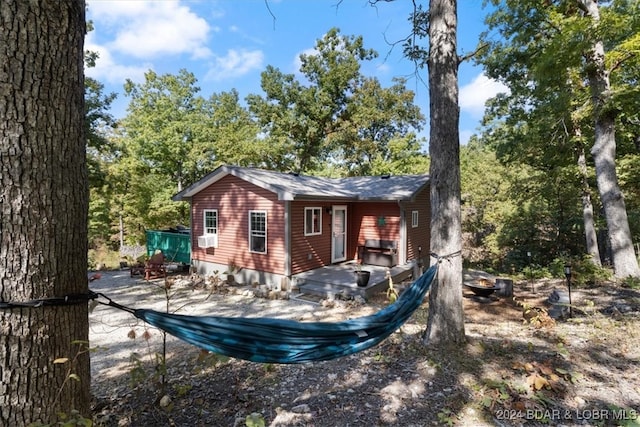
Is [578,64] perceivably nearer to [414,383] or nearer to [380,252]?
[380,252]

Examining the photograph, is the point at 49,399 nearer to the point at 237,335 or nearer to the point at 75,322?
the point at 75,322

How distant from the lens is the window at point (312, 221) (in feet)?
29.7

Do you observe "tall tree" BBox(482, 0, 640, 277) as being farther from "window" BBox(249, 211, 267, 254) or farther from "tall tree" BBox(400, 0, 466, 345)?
"window" BBox(249, 211, 267, 254)

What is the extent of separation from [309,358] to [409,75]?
4663 mm

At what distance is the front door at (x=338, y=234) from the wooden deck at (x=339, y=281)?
0.76m

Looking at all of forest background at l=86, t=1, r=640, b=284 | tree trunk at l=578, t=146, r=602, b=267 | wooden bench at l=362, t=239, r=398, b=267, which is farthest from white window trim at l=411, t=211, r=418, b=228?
tree trunk at l=578, t=146, r=602, b=267

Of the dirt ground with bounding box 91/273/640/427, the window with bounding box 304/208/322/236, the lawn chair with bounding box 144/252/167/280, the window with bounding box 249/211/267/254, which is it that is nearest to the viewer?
the dirt ground with bounding box 91/273/640/427

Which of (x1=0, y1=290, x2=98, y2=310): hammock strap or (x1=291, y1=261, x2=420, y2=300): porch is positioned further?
(x1=291, y1=261, x2=420, y2=300): porch

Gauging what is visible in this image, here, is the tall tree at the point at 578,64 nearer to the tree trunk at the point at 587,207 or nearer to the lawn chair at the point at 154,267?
the tree trunk at the point at 587,207

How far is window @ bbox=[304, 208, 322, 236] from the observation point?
29.7 feet

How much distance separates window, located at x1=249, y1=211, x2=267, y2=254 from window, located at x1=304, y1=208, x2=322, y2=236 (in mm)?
1141

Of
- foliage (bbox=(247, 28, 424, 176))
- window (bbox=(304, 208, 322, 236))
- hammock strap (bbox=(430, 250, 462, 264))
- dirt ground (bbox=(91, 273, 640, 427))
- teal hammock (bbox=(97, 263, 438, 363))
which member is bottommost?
dirt ground (bbox=(91, 273, 640, 427))

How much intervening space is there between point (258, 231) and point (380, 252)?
3797 millimetres

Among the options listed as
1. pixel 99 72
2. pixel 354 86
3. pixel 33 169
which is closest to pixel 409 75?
pixel 33 169
